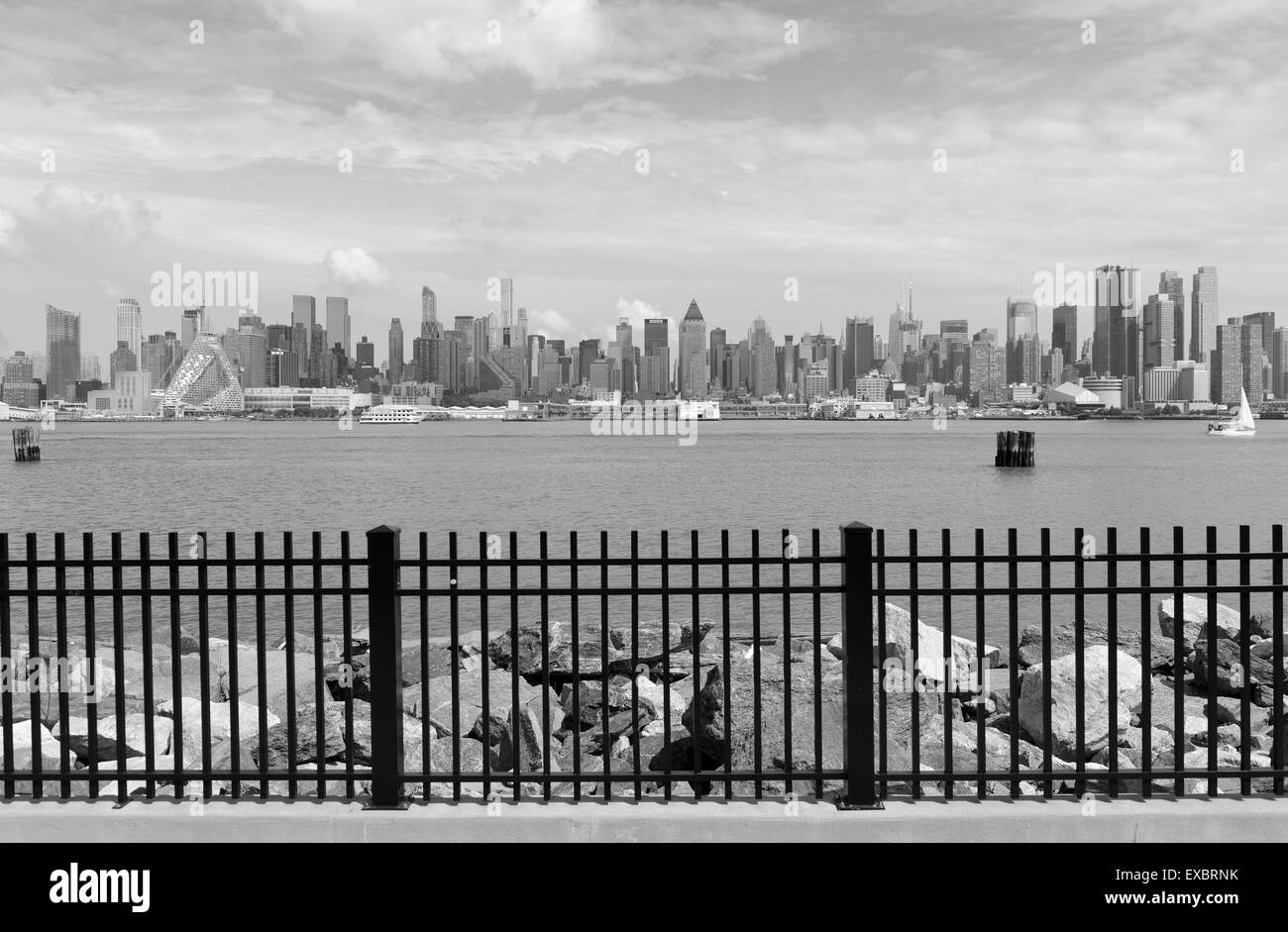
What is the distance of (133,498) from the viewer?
75750 mm

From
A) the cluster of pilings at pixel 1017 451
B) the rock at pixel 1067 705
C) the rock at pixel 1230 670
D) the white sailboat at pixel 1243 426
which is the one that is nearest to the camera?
the rock at pixel 1067 705

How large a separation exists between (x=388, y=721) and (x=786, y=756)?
2.16 metres

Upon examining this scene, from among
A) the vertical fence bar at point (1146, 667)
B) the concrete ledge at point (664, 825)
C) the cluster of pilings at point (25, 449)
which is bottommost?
the cluster of pilings at point (25, 449)

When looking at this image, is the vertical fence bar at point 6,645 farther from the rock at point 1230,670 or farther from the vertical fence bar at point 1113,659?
the rock at point 1230,670

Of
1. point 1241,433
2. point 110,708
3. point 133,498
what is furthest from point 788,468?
point 1241,433

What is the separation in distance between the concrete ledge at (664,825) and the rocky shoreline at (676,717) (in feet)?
0.96

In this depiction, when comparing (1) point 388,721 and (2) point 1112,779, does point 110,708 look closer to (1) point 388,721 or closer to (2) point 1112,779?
(1) point 388,721

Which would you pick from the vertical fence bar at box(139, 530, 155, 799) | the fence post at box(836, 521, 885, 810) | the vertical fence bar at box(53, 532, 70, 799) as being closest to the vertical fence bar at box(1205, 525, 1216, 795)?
the fence post at box(836, 521, 885, 810)

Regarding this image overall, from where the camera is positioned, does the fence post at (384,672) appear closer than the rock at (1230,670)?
Yes

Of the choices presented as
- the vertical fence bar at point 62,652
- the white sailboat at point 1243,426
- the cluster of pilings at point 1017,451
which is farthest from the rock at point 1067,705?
the white sailboat at point 1243,426

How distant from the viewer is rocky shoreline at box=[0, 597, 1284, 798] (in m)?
7.21

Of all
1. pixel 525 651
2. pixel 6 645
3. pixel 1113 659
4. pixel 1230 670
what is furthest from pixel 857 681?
pixel 525 651

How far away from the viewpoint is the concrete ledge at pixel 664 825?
631 centimetres
